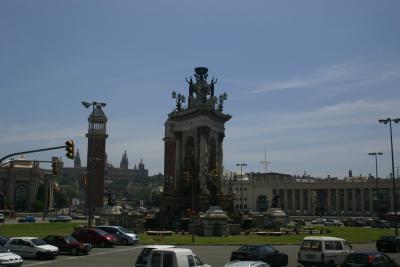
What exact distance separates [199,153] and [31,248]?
38.2m

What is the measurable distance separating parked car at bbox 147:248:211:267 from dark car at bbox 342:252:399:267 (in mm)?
7157

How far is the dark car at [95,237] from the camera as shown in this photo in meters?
40.2

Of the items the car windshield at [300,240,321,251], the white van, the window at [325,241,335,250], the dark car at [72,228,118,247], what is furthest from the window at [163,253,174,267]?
the dark car at [72,228,118,247]

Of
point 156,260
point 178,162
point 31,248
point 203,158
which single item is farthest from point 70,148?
point 178,162

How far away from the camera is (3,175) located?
166625 millimetres

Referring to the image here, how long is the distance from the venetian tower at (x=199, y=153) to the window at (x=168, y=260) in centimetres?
4424

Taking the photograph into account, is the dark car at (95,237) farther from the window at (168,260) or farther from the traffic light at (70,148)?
the window at (168,260)

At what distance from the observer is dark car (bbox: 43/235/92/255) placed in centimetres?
3397

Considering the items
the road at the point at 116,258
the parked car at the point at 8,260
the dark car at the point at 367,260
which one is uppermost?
the dark car at the point at 367,260

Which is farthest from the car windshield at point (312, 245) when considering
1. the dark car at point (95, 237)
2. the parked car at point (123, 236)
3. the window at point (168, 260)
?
the parked car at point (123, 236)

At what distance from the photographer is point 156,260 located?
2019cm

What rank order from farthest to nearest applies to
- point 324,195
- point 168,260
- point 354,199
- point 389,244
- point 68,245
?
point 324,195 → point 354,199 → point 389,244 → point 68,245 → point 168,260

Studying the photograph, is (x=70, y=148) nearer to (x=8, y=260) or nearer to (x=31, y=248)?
(x=31, y=248)

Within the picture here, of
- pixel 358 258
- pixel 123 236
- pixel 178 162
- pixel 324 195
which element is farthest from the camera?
pixel 324 195
